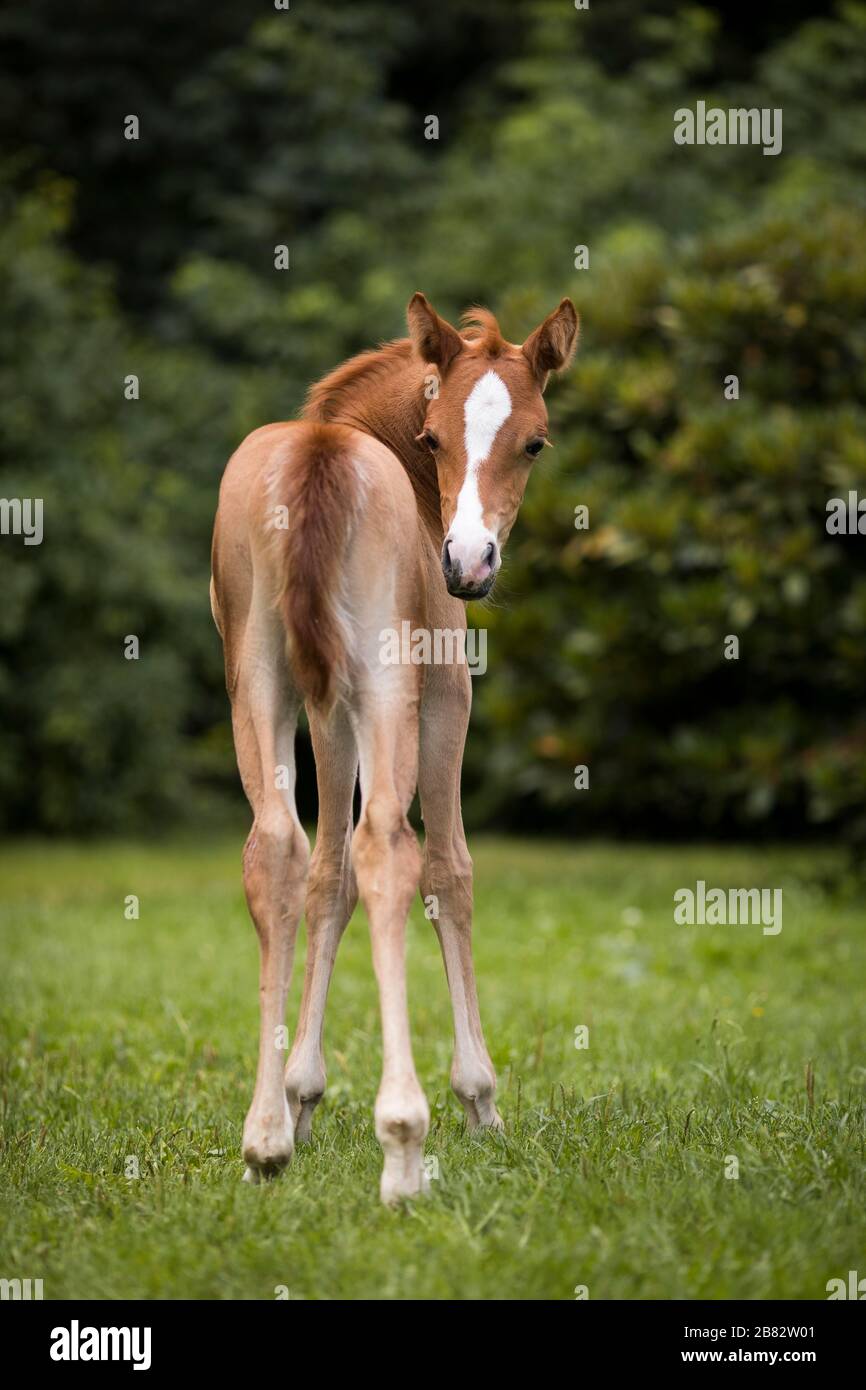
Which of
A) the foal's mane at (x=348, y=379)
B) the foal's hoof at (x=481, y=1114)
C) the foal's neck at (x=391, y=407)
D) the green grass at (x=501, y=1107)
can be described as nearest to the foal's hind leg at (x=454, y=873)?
the foal's hoof at (x=481, y=1114)

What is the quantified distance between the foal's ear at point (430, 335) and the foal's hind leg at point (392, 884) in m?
0.89

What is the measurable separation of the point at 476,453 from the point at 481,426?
0.26 ft

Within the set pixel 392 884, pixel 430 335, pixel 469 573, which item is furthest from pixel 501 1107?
pixel 430 335

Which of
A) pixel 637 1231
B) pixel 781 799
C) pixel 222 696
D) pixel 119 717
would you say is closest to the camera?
pixel 637 1231

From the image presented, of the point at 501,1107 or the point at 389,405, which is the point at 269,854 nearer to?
the point at 389,405

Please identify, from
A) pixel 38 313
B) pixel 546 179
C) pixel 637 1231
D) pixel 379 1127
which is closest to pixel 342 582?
pixel 379 1127

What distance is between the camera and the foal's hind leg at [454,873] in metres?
4.32

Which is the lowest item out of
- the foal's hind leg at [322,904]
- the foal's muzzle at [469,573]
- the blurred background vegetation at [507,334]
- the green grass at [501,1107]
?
the green grass at [501,1107]

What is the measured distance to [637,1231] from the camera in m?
3.34

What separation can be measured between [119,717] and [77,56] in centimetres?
908

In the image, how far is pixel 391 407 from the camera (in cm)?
440

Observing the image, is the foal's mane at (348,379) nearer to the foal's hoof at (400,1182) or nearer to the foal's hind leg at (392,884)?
the foal's hind leg at (392,884)

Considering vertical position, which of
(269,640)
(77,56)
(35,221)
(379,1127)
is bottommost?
(379,1127)

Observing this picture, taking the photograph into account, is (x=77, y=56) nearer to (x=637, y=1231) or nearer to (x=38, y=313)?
(x=38, y=313)
